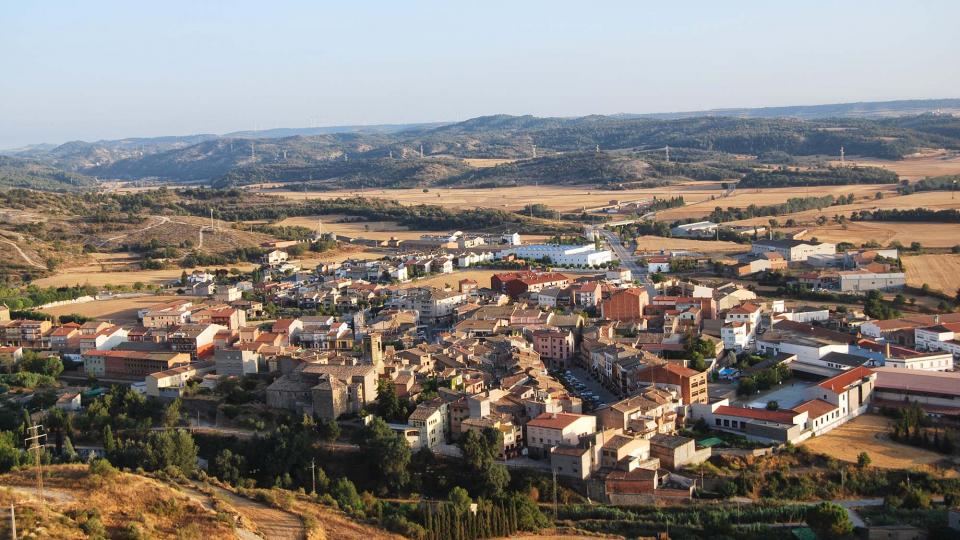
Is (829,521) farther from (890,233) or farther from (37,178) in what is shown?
(37,178)

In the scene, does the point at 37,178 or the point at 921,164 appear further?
the point at 37,178

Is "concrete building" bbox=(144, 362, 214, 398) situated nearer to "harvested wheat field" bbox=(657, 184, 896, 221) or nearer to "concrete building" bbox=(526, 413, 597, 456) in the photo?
"concrete building" bbox=(526, 413, 597, 456)

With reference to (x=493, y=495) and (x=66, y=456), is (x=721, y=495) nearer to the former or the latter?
(x=493, y=495)

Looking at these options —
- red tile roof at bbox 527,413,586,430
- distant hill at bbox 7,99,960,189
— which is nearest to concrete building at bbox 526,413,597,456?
red tile roof at bbox 527,413,586,430

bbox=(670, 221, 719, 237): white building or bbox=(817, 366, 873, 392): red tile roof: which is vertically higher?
bbox=(817, 366, 873, 392): red tile roof

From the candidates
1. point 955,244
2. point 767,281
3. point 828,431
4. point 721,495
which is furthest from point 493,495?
point 955,244

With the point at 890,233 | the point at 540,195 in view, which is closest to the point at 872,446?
the point at 890,233
